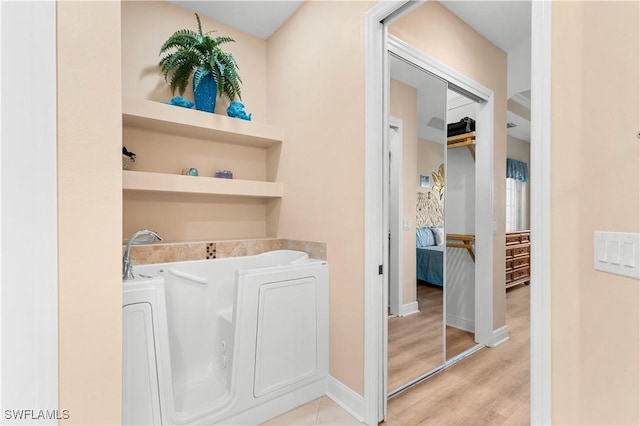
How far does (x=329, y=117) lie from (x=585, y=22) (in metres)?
1.32

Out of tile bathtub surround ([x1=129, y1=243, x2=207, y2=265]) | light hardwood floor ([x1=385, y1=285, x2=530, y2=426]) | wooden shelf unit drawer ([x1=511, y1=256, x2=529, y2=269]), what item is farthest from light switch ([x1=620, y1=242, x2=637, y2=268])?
wooden shelf unit drawer ([x1=511, y1=256, x2=529, y2=269])

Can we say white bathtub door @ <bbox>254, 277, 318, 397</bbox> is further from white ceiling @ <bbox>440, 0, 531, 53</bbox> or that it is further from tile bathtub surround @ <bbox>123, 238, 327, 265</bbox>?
white ceiling @ <bbox>440, 0, 531, 53</bbox>

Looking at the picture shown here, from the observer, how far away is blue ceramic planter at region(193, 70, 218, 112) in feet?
7.30

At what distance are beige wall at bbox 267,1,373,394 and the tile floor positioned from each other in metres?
0.16

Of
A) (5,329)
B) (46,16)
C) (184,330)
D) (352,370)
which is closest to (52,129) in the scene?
(46,16)

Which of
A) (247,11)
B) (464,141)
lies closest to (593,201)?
(464,141)

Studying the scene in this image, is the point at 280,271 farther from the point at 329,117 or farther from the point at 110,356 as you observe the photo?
the point at 329,117

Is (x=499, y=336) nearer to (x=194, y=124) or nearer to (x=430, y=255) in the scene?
(x=430, y=255)

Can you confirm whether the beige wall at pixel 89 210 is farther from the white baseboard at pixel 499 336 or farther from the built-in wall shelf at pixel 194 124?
the white baseboard at pixel 499 336

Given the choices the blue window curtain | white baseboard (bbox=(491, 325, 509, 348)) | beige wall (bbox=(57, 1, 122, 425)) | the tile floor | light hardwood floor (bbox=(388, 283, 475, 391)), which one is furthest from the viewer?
the blue window curtain

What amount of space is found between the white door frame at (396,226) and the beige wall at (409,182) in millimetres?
27

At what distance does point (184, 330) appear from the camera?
1.93m

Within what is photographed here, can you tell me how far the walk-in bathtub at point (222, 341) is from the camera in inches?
52.9

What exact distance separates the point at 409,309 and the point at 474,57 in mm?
2188
